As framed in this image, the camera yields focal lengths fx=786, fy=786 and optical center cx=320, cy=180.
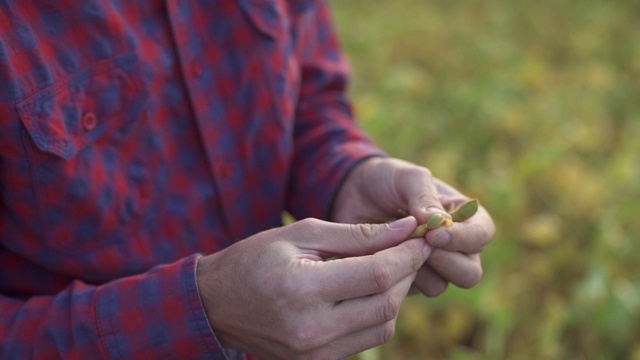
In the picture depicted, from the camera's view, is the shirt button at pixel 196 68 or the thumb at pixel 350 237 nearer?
the thumb at pixel 350 237

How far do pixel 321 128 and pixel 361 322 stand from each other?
16.9 inches

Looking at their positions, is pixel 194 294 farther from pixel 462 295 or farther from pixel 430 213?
pixel 462 295

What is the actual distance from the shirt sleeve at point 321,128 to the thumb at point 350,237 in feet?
0.78

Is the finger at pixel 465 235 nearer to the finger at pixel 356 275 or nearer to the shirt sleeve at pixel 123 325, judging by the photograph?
the finger at pixel 356 275

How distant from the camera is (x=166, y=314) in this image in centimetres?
86

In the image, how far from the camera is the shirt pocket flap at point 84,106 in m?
0.83

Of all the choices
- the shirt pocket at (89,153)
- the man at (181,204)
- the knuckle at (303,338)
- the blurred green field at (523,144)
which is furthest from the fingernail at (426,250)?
the blurred green field at (523,144)

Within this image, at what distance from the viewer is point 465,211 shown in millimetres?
1008

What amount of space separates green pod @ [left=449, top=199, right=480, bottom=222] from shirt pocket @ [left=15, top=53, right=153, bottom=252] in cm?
39

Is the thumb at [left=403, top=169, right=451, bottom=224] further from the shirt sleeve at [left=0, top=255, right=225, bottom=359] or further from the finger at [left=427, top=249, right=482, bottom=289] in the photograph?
the shirt sleeve at [left=0, top=255, right=225, bottom=359]

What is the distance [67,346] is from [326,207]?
421mm

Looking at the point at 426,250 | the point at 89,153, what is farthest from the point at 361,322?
the point at 89,153

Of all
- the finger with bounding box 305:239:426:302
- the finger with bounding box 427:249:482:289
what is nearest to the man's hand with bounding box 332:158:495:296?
the finger with bounding box 427:249:482:289

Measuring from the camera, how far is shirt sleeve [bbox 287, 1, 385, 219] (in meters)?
1.13
